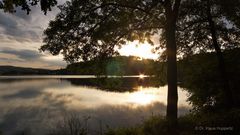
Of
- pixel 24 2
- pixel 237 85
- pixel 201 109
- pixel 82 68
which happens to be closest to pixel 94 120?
pixel 201 109

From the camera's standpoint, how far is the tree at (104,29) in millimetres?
13375

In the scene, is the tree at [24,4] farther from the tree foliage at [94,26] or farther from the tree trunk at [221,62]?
the tree trunk at [221,62]

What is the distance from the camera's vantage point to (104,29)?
45.1ft

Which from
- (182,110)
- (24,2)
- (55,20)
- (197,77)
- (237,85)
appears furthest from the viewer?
(182,110)

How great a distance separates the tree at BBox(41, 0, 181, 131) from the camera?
13.4 m

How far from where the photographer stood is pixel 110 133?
1488cm

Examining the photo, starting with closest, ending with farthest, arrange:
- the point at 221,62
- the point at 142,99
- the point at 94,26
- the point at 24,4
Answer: the point at 24,4, the point at 94,26, the point at 221,62, the point at 142,99

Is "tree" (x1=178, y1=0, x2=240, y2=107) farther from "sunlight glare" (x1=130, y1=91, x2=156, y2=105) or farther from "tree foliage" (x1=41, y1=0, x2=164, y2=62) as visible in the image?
"sunlight glare" (x1=130, y1=91, x2=156, y2=105)

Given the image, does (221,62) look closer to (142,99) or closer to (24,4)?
(24,4)

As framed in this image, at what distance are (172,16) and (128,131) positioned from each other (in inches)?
275

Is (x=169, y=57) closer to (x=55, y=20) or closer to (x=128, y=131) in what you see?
(x=128, y=131)

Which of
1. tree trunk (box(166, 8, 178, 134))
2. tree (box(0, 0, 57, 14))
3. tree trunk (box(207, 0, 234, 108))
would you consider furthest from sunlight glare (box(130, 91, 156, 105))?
tree (box(0, 0, 57, 14))

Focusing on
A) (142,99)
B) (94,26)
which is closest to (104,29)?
(94,26)

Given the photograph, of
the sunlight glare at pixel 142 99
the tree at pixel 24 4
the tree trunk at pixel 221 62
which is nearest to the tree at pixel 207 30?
the tree trunk at pixel 221 62
